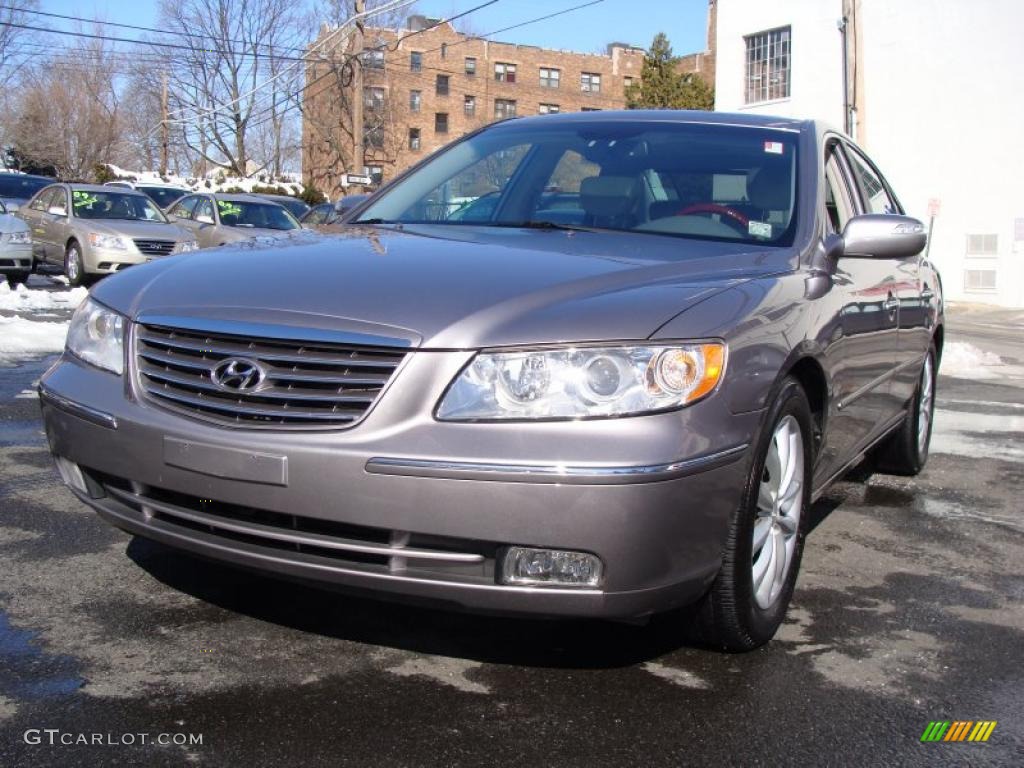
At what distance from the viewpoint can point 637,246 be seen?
369cm

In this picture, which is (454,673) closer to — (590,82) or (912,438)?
(912,438)

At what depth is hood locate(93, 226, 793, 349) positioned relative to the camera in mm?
2865

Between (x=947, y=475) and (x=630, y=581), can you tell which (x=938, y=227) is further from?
(x=630, y=581)

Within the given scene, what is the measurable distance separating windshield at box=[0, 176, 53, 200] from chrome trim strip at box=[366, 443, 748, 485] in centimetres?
2358

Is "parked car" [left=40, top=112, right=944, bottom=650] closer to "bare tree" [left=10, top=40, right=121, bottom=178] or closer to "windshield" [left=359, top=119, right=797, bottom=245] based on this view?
"windshield" [left=359, top=119, right=797, bottom=245]

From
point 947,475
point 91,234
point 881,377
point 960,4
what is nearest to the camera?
point 881,377

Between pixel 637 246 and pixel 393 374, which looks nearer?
pixel 393 374

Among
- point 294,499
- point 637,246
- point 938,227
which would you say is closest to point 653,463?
point 294,499

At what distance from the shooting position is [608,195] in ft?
14.1

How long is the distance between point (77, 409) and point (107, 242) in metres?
14.9

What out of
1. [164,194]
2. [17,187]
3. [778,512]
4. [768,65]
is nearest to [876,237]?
[778,512]

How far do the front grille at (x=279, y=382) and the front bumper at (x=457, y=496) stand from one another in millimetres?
47

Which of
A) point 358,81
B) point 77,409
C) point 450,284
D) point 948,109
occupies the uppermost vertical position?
point 358,81

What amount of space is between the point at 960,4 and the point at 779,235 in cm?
2426
